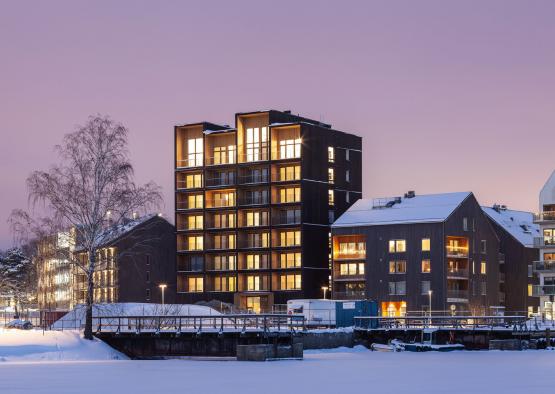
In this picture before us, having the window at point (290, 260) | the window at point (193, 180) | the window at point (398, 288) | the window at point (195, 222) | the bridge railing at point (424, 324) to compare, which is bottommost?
the bridge railing at point (424, 324)

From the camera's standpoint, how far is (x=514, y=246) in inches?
6048

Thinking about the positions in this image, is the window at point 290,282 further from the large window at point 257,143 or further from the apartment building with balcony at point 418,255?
the large window at point 257,143

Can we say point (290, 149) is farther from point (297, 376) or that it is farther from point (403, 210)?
→ point (297, 376)

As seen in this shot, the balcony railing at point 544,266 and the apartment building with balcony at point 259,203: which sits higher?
the apartment building with balcony at point 259,203

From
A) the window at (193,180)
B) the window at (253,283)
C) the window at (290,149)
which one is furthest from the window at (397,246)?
the window at (193,180)

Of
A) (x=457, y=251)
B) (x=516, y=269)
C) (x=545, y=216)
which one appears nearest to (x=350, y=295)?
(x=457, y=251)

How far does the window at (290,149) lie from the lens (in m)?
144

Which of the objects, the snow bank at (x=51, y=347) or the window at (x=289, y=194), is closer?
the snow bank at (x=51, y=347)

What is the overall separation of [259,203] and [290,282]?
1119 centimetres

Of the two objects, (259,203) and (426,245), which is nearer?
(426,245)

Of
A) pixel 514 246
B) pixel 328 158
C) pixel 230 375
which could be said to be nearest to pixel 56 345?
pixel 230 375

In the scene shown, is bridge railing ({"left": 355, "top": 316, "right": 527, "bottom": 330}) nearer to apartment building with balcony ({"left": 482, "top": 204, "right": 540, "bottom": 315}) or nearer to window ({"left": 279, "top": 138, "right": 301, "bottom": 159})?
window ({"left": 279, "top": 138, "right": 301, "bottom": 159})

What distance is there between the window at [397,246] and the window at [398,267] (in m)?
1.40

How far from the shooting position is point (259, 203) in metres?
147
